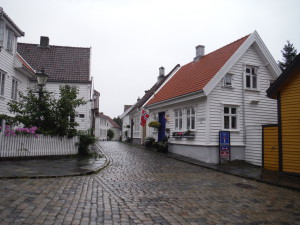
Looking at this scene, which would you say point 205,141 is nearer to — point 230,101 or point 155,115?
point 230,101

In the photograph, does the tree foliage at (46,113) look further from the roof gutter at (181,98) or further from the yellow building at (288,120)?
the yellow building at (288,120)

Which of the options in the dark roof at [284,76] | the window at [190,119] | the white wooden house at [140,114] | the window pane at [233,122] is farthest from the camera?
the white wooden house at [140,114]

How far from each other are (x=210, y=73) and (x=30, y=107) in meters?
9.87

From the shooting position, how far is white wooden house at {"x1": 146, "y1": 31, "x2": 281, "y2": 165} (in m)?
13.8

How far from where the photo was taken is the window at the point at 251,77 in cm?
1549

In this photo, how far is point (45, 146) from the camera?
12.2 metres

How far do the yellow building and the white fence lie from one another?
9.61m

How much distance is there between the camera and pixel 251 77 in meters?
15.6

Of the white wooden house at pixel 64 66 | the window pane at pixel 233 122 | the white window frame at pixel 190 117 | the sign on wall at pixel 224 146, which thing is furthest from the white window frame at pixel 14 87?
the window pane at pixel 233 122

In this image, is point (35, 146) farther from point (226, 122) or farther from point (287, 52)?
point (287, 52)

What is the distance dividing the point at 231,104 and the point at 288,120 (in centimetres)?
421

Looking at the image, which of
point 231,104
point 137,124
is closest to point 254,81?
point 231,104

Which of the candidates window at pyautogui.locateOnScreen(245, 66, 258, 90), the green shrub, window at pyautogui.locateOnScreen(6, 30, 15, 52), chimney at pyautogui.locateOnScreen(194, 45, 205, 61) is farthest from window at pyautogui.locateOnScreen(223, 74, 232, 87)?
window at pyautogui.locateOnScreen(6, 30, 15, 52)

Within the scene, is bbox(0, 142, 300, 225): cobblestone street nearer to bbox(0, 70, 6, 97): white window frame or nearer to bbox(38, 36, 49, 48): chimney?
bbox(0, 70, 6, 97): white window frame
